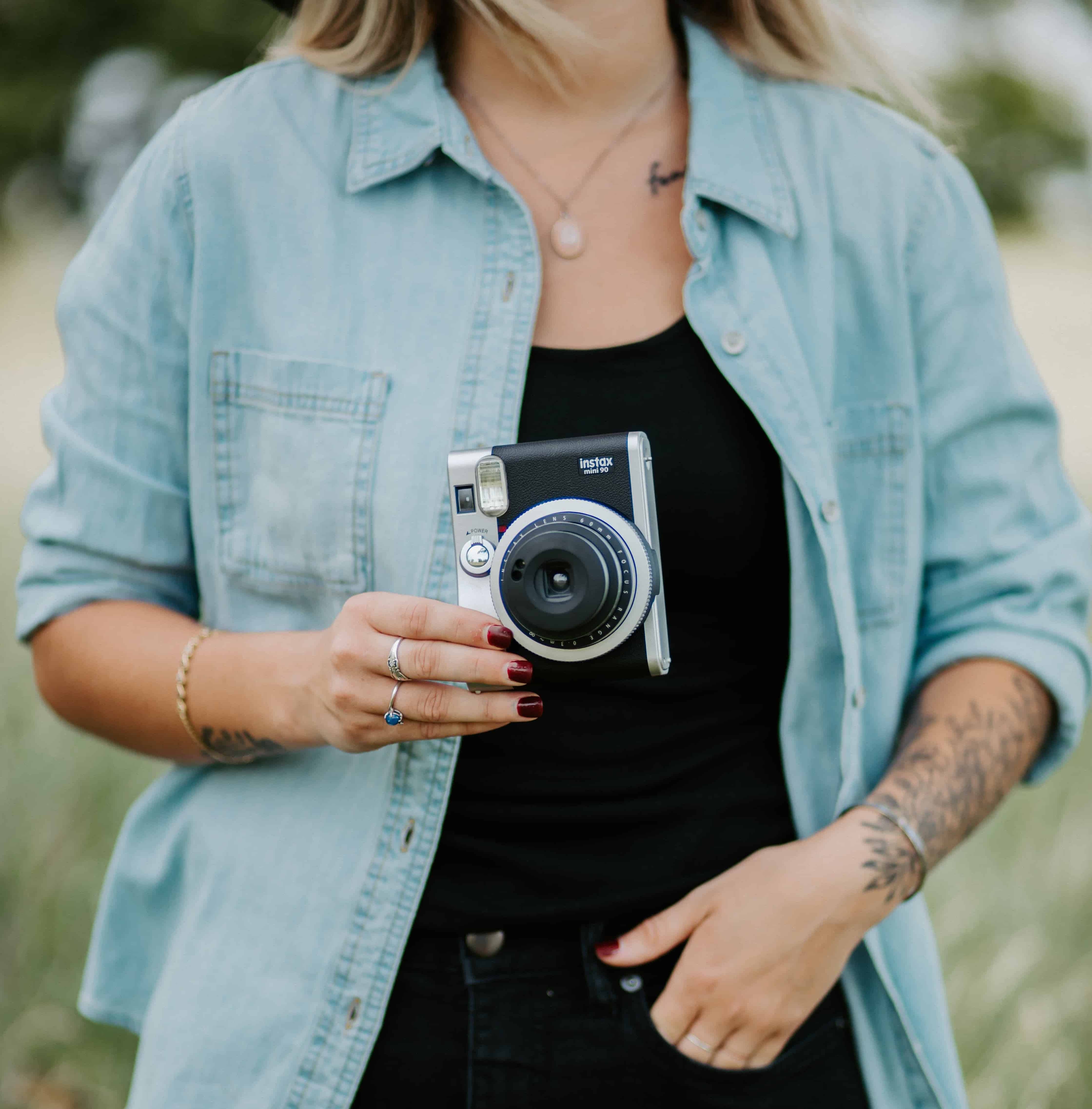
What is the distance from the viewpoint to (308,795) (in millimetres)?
1303

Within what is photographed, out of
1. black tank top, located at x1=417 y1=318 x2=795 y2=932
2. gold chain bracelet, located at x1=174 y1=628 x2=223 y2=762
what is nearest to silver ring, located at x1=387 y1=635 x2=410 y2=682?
black tank top, located at x1=417 y1=318 x2=795 y2=932

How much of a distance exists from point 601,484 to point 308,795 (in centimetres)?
52

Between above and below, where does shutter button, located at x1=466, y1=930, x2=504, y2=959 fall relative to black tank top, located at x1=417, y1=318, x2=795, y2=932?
below

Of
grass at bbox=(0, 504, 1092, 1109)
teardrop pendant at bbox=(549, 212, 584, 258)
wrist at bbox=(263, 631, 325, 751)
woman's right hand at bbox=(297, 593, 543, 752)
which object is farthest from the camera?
grass at bbox=(0, 504, 1092, 1109)

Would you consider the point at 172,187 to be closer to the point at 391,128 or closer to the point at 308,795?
the point at 391,128

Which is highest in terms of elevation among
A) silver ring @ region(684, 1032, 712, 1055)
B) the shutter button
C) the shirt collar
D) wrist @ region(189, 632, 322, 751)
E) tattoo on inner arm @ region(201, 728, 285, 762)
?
the shirt collar

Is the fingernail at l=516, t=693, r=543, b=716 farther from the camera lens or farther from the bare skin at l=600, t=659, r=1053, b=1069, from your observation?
the bare skin at l=600, t=659, r=1053, b=1069

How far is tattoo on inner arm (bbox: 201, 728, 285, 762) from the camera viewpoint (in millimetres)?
1263

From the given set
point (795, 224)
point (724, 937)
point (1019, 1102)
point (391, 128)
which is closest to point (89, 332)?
point (391, 128)

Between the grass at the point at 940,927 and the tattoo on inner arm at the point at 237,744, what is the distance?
5.06ft

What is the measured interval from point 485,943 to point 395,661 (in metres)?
0.36

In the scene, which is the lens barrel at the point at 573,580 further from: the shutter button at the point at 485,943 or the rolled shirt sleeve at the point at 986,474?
the rolled shirt sleeve at the point at 986,474

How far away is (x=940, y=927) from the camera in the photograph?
271cm

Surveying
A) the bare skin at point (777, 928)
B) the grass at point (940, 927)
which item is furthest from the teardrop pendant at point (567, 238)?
the grass at point (940, 927)
